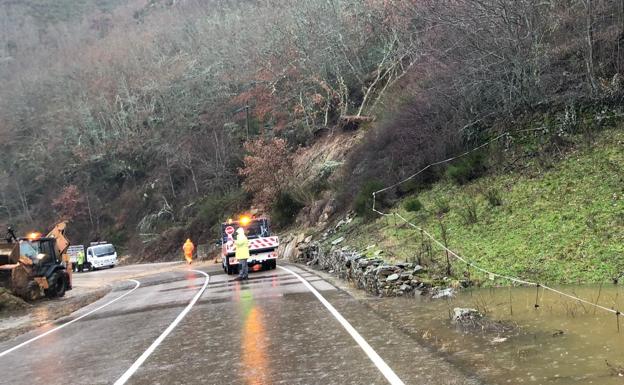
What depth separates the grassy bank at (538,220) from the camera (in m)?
12.1

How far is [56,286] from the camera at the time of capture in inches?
926

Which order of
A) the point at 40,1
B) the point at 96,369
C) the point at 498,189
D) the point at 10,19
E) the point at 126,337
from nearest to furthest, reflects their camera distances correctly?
the point at 96,369 < the point at 126,337 < the point at 498,189 < the point at 10,19 < the point at 40,1

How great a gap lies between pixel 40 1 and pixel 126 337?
189 metres

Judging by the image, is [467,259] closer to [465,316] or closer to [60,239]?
[465,316]

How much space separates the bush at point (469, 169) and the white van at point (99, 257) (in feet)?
123

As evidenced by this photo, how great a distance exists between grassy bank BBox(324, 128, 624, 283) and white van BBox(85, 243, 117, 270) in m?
34.9

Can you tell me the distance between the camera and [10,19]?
520 feet

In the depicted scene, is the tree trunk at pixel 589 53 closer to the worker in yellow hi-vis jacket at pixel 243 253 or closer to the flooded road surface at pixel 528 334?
the flooded road surface at pixel 528 334

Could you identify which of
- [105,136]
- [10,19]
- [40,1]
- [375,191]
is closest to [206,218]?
[375,191]

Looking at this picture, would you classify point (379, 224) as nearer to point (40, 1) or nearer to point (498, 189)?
point (498, 189)

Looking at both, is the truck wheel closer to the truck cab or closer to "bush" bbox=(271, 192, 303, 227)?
the truck cab

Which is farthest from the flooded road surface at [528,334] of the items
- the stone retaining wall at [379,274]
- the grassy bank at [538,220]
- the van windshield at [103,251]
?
the van windshield at [103,251]

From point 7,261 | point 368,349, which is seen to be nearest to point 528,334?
point 368,349

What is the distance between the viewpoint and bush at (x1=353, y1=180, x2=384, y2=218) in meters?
24.5
